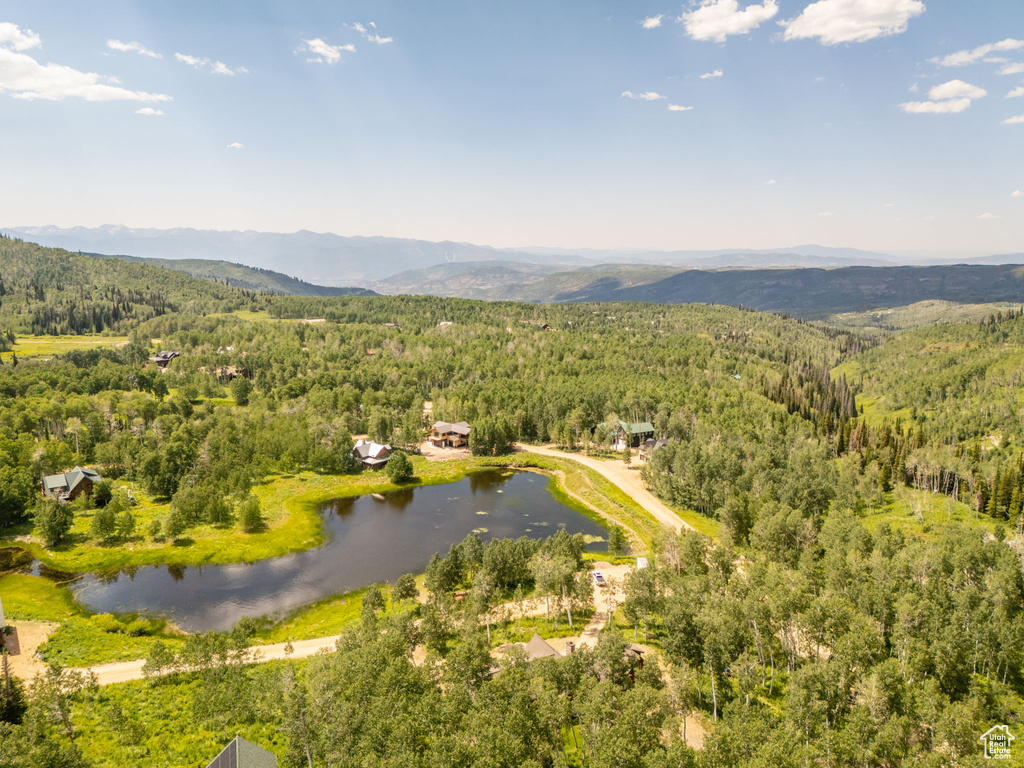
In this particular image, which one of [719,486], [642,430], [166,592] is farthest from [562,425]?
[166,592]

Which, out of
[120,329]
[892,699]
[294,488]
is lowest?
[294,488]

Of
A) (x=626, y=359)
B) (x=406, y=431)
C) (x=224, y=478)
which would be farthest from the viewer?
(x=626, y=359)

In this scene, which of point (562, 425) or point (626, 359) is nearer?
point (562, 425)

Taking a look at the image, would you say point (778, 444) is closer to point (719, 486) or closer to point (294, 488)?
point (719, 486)

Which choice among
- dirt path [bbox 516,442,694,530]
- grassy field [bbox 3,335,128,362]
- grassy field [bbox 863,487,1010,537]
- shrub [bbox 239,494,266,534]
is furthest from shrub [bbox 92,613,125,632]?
grassy field [bbox 3,335,128,362]

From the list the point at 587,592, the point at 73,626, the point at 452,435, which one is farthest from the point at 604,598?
the point at 452,435

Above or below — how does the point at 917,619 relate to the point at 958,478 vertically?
above

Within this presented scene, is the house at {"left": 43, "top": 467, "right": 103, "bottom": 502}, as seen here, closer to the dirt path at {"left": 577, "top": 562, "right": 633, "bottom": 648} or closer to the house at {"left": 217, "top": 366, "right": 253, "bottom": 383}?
the house at {"left": 217, "top": 366, "right": 253, "bottom": 383}
